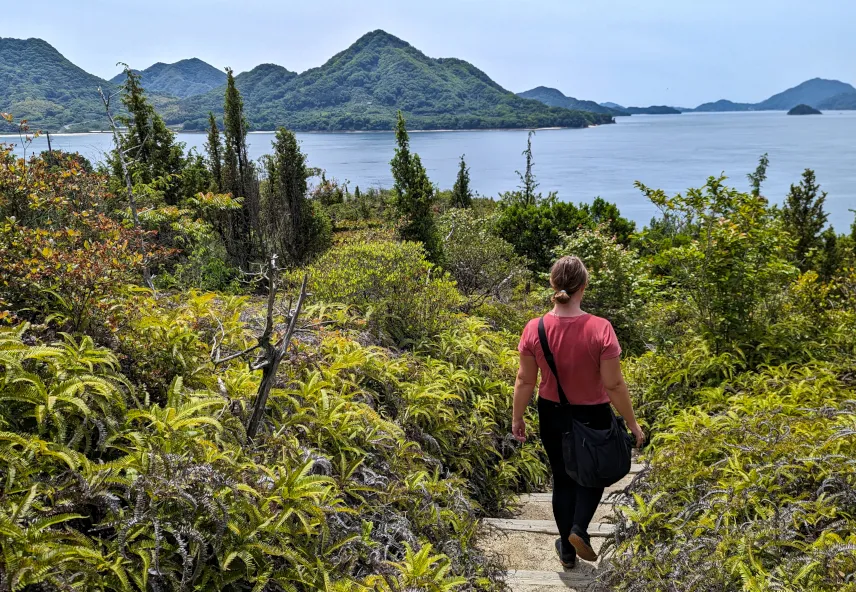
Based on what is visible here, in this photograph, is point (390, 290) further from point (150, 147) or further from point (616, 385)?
point (150, 147)

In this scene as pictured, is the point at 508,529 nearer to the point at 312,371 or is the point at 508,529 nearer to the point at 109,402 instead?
the point at 312,371

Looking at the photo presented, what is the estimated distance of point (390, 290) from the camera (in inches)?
259

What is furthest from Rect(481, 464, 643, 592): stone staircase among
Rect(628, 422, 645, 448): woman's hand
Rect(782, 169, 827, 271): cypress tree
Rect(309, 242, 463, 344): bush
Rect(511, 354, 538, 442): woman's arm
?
Rect(782, 169, 827, 271): cypress tree

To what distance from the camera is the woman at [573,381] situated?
309 cm

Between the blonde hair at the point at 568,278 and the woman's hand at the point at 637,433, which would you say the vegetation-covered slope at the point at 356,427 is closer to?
the woman's hand at the point at 637,433

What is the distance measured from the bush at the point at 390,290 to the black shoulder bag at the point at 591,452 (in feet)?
10.3

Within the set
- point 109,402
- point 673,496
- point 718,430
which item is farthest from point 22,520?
point 718,430

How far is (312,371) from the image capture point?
4.27 m

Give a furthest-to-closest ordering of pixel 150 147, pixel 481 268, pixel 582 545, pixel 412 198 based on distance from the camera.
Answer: pixel 150 147
pixel 412 198
pixel 481 268
pixel 582 545

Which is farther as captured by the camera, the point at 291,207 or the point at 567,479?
the point at 291,207

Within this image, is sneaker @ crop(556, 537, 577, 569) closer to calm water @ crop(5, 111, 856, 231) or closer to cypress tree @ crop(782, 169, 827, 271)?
cypress tree @ crop(782, 169, 827, 271)

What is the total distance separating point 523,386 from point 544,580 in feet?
3.61

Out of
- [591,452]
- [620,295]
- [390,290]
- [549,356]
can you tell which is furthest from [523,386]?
[620,295]

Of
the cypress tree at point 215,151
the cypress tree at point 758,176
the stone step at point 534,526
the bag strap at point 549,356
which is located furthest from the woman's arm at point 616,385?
the cypress tree at point 758,176
